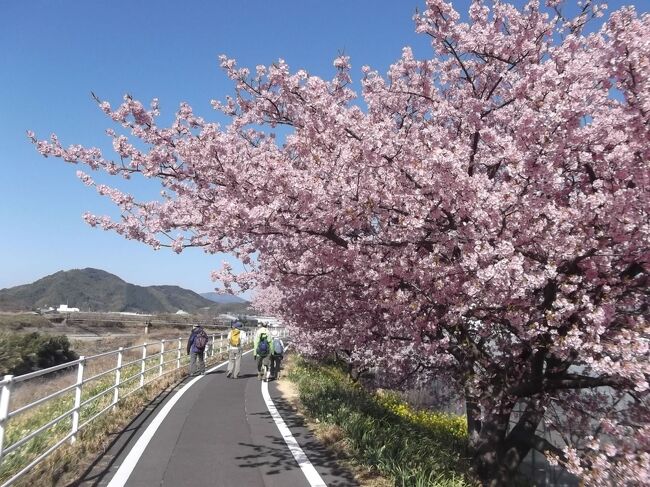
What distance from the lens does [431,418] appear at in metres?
16.3

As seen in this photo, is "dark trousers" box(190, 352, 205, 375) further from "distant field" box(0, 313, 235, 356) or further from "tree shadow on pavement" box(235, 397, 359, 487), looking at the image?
"distant field" box(0, 313, 235, 356)

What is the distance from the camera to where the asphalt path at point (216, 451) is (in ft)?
20.1

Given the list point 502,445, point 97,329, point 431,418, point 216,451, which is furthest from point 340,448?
point 97,329

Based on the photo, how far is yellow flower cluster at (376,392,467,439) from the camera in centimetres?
1450

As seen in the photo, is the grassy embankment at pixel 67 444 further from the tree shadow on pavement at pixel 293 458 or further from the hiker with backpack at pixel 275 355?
the hiker with backpack at pixel 275 355

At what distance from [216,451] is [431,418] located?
10.4m

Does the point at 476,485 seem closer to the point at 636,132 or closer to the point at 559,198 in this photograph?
the point at 559,198

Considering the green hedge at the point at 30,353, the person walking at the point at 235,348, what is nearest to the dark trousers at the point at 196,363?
the person walking at the point at 235,348

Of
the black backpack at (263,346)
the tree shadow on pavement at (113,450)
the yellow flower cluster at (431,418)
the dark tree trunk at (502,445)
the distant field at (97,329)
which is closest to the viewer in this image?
the tree shadow on pavement at (113,450)

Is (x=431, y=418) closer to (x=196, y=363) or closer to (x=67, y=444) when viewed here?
(x=196, y=363)

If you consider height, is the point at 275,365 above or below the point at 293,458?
above

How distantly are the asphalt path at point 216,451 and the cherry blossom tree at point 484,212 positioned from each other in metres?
2.02

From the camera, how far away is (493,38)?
6688 millimetres

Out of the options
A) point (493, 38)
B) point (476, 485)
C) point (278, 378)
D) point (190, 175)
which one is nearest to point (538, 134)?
point (493, 38)
